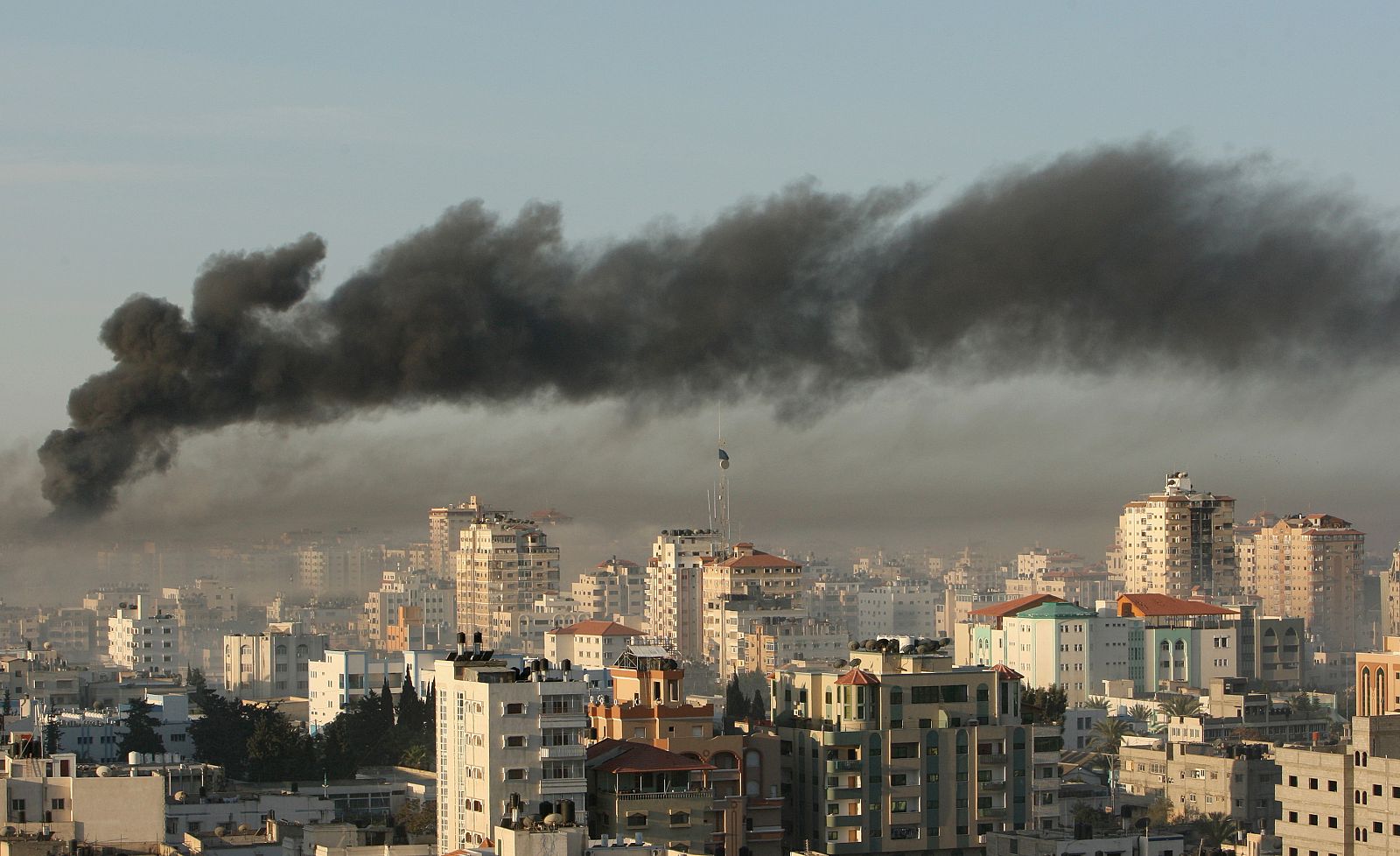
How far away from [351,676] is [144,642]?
21.3 meters

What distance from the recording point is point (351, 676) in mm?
63625

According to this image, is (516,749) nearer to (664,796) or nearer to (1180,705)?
(664,796)

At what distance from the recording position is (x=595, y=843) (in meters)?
27.0

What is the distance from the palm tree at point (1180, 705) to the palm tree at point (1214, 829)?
14894 mm

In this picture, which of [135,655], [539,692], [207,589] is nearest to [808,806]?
[539,692]

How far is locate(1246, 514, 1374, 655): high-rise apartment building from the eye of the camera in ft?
333

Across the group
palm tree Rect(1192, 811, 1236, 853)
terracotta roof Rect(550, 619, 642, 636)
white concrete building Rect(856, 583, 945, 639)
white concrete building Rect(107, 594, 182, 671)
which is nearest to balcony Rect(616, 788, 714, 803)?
Result: palm tree Rect(1192, 811, 1236, 853)

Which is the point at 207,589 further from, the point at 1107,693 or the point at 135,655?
the point at 1107,693

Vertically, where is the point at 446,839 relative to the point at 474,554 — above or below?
below

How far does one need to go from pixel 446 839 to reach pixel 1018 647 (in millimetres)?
40089

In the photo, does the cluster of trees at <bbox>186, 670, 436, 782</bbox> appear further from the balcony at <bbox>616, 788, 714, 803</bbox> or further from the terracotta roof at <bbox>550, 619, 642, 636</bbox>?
the terracotta roof at <bbox>550, 619, 642, 636</bbox>

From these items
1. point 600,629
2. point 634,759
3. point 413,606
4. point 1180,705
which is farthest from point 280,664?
point 634,759

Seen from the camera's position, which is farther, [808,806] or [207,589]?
[207,589]

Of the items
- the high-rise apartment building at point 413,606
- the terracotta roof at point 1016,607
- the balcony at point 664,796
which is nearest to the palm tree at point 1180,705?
the terracotta roof at point 1016,607
